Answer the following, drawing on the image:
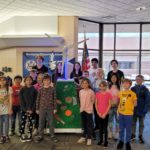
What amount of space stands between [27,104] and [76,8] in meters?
3.14

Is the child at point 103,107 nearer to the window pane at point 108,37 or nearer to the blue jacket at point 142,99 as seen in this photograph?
the blue jacket at point 142,99

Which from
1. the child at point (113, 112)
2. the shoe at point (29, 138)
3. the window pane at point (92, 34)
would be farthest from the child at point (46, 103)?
the window pane at point (92, 34)

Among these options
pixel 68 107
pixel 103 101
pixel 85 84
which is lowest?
pixel 68 107

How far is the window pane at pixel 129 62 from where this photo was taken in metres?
9.01

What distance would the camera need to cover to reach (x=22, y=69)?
297 inches

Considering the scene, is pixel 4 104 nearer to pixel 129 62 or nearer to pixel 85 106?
pixel 85 106

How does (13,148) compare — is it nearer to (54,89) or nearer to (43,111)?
(43,111)

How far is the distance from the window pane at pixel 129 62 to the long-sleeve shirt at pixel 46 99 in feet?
16.4

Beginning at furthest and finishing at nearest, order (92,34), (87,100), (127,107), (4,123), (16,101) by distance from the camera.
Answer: (92,34)
(16,101)
(4,123)
(87,100)
(127,107)

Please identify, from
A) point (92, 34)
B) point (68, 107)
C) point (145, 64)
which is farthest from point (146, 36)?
point (68, 107)

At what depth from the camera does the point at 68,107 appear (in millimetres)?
4957

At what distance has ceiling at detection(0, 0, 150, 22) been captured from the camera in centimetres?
586

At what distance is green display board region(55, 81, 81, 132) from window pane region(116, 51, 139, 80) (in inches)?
175

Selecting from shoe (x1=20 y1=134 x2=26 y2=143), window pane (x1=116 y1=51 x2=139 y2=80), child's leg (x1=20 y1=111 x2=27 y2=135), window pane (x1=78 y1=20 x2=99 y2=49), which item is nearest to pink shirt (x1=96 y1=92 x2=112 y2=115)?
child's leg (x1=20 y1=111 x2=27 y2=135)
